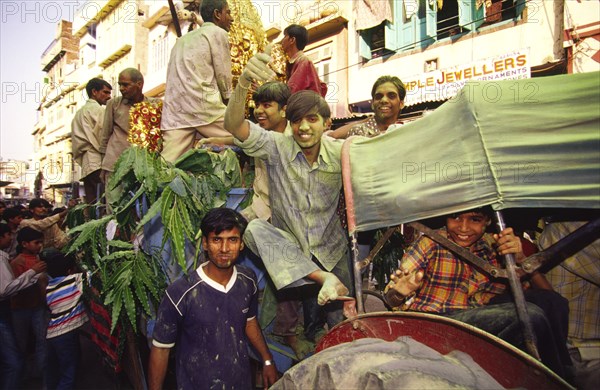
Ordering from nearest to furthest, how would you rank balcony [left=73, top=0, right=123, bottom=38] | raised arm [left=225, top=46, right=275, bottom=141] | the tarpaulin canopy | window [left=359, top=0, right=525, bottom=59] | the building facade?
the tarpaulin canopy, raised arm [left=225, top=46, right=275, bottom=141], the building facade, window [left=359, top=0, right=525, bottom=59], balcony [left=73, top=0, right=123, bottom=38]

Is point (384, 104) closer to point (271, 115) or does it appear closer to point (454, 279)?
point (271, 115)

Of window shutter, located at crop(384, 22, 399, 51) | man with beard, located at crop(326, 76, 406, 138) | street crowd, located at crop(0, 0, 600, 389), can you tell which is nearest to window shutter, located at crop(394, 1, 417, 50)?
window shutter, located at crop(384, 22, 399, 51)

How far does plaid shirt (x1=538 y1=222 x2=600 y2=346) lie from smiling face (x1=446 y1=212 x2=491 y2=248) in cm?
34

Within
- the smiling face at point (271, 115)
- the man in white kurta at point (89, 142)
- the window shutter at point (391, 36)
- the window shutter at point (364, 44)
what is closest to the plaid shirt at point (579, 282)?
the smiling face at point (271, 115)

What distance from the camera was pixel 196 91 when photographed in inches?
155

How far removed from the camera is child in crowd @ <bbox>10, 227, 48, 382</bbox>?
4.82m

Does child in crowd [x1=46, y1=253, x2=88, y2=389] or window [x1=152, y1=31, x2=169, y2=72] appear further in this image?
window [x1=152, y1=31, x2=169, y2=72]

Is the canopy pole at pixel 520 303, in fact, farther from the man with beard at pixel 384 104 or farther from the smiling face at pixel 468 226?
the man with beard at pixel 384 104

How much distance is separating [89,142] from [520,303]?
524 cm

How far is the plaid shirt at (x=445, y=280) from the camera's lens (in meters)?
2.10

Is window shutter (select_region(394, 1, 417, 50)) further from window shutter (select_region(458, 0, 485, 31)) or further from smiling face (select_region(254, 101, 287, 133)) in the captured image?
smiling face (select_region(254, 101, 287, 133))

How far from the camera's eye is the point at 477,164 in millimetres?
1599

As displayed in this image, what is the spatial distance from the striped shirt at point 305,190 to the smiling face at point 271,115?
62 centimetres

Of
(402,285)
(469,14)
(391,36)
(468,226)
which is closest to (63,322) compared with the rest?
(402,285)
